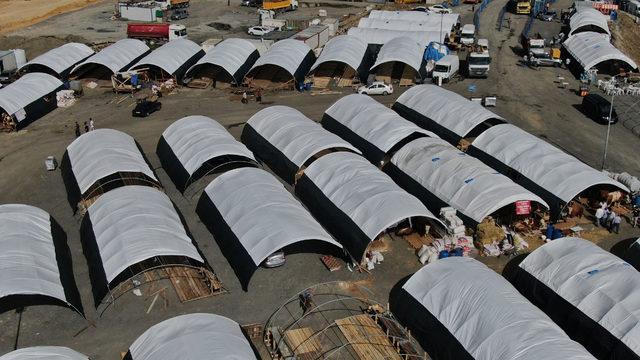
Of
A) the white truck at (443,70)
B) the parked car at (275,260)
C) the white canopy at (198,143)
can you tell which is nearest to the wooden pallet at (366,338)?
the parked car at (275,260)

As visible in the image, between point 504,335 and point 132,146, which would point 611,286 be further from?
point 132,146

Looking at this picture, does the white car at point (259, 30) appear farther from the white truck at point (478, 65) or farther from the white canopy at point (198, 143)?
the white canopy at point (198, 143)

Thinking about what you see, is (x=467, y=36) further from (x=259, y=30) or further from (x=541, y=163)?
(x=541, y=163)

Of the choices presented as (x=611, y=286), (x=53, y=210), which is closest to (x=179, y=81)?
(x=53, y=210)

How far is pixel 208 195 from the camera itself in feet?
97.1

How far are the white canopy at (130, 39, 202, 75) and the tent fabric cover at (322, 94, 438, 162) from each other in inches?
660

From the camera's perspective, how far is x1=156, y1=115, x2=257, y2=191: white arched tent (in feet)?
107

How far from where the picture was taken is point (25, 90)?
43.6 m

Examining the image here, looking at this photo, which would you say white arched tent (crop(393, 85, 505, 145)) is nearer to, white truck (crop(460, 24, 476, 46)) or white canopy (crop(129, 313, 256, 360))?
white truck (crop(460, 24, 476, 46))

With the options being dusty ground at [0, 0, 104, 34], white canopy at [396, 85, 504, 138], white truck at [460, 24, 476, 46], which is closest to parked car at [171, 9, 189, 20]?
dusty ground at [0, 0, 104, 34]

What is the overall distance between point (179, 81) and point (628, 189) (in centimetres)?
3497

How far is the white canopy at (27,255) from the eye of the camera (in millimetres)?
22391

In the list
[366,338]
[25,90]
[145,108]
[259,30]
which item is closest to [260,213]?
[366,338]

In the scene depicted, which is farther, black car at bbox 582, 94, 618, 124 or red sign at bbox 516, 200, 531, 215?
black car at bbox 582, 94, 618, 124
